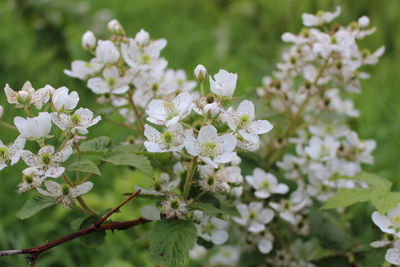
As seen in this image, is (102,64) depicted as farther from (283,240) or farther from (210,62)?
(210,62)

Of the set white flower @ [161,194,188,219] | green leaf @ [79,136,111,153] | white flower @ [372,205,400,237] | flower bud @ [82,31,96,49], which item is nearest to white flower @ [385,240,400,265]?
white flower @ [372,205,400,237]

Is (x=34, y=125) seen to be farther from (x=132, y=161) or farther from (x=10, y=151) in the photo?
(x=132, y=161)

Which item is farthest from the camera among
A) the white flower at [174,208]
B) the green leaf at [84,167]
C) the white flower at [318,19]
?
the white flower at [318,19]

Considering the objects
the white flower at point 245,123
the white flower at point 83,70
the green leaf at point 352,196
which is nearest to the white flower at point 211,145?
the white flower at point 245,123

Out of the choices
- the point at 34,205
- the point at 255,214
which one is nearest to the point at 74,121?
the point at 34,205

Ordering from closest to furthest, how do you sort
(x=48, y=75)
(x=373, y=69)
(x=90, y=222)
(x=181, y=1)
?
(x=90, y=222) < (x=48, y=75) < (x=373, y=69) < (x=181, y=1)

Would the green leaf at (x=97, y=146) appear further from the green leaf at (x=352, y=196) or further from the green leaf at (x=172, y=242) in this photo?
the green leaf at (x=352, y=196)

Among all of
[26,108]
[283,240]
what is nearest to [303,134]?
[283,240]
